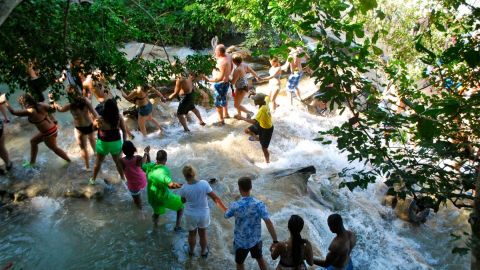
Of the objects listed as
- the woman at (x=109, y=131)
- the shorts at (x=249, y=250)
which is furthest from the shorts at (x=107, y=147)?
the shorts at (x=249, y=250)

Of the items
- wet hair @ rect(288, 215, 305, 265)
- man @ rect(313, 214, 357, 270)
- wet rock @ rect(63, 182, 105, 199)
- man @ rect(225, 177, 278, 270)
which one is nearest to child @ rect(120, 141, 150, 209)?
wet rock @ rect(63, 182, 105, 199)

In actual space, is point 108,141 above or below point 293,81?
below

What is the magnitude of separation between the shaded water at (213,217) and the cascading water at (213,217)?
0.06 feet

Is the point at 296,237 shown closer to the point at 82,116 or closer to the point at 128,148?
the point at 128,148

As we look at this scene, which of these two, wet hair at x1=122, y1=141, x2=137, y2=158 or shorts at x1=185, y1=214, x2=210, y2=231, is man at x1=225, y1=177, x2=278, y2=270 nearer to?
shorts at x1=185, y1=214, x2=210, y2=231

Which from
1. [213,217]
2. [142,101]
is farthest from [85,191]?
[142,101]

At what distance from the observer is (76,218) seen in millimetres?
6227

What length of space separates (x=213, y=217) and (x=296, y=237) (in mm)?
2614

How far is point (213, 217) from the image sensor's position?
6.35 metres

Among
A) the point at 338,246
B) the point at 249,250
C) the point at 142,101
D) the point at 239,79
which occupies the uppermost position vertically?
the point at 239,79

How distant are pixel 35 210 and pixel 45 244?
3.22ft

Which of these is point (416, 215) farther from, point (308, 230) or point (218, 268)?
point (218, 268)

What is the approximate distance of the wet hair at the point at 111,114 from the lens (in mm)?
6045

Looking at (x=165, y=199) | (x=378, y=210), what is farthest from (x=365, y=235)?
(x=165, y=199)
